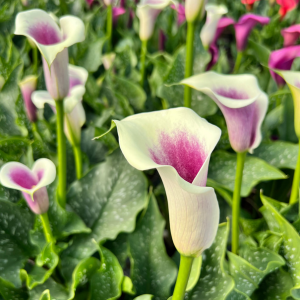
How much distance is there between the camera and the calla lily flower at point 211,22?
71cm

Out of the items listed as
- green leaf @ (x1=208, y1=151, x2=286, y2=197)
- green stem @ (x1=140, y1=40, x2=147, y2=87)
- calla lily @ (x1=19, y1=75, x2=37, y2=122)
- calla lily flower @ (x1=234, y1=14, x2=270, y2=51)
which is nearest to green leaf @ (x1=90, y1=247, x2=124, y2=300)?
green leaf @ (x1=208, y1=151, x2=286, y2=197)

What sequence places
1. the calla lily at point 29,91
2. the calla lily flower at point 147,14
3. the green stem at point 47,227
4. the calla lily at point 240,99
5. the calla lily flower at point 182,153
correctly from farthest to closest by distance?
the calla lily flower at point 147,14 → the calla lily at point 29,91 → the green stem at point 47,227 → the calla lily at point 240,99 → the calla lily flower at point 182,153

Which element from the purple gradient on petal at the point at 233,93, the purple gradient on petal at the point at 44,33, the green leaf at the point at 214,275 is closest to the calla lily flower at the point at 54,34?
the purple gradient on petal at the point at 44,33

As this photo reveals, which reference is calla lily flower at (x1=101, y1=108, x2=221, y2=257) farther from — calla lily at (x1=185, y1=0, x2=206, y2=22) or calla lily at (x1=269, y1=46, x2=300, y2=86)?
calla lily at (x1=269, y1=46, x2=300, y2=86)

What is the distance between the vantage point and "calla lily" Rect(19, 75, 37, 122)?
2.09ft

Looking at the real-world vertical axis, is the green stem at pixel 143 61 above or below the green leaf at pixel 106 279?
above

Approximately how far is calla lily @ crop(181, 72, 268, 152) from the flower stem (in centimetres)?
19

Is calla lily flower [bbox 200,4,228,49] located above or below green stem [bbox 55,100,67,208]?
above

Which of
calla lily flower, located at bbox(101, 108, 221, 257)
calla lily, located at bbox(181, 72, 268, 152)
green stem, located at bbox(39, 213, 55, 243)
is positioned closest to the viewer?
Result: calla lily flower, located at bbox(101, 108, 221, 257)

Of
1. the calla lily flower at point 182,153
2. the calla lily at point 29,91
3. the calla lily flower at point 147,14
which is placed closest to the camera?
the calla lily flower at point 182,153

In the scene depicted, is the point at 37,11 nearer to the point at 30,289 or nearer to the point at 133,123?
the point at 133,123

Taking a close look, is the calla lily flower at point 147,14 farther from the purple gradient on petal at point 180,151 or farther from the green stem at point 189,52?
the purple gradient on petal at point 180,151

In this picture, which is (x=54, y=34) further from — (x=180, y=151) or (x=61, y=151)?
(x=180, y=151)

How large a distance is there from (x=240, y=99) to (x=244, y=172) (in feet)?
0.78
